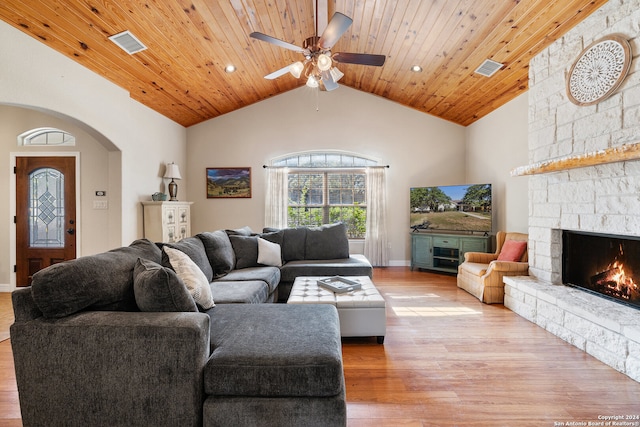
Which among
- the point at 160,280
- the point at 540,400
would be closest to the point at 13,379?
the point at 160,280

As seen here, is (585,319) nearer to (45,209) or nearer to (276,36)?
(276,36)

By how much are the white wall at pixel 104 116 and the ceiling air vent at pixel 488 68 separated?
463 cm

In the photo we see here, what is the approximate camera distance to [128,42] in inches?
127

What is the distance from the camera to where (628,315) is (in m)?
2.29

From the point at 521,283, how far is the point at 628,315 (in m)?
1.01

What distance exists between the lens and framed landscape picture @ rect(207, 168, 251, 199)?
6.07m

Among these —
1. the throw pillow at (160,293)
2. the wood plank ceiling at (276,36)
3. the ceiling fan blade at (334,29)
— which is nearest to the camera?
the throw pillow at (160,293)

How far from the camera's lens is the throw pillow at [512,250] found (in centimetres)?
396

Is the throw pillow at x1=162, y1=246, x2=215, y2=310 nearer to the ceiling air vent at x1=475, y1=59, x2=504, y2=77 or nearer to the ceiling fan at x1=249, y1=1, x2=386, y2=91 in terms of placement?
the ceiling fan at x1=249, y1=1, x2=386, y2=91

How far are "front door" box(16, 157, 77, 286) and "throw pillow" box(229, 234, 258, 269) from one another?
2497 millimetres

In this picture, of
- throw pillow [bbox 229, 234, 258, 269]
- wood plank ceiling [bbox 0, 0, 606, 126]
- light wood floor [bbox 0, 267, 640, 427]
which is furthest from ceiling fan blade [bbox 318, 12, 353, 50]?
light wood floor [bbox 0, 267, 640, 427]

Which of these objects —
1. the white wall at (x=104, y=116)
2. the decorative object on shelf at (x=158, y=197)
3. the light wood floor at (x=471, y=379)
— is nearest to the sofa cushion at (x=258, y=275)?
the light wood floor at (x=471, y=379)

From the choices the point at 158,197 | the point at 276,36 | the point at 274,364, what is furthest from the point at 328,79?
the point at 158,197

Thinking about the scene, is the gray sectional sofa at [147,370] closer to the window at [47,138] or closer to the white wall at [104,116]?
the white wall at [104,116]
